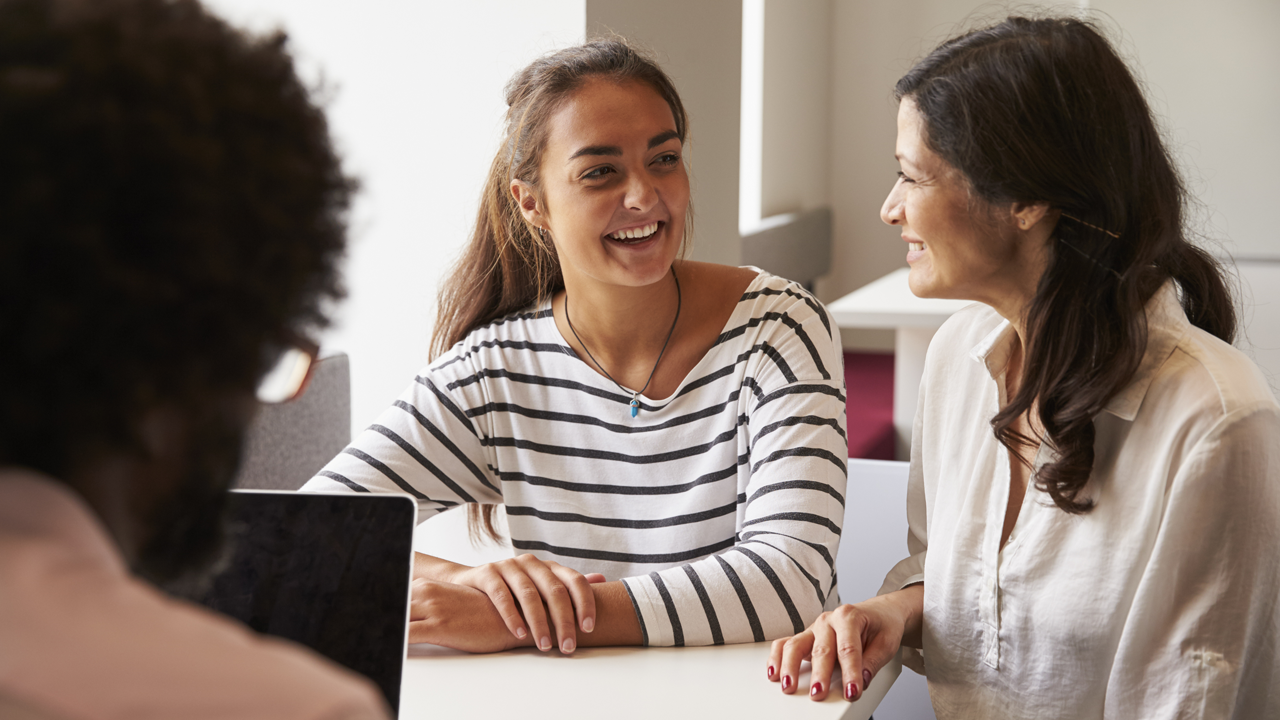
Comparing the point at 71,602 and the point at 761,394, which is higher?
the point at 71,602

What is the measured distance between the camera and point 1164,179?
0.99 metres

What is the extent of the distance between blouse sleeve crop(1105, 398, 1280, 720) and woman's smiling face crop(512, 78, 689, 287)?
0.62 m

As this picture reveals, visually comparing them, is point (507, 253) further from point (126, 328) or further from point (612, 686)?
point (126, 328)

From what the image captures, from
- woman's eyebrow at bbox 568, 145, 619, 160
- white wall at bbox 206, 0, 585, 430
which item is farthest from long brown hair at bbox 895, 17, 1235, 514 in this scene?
white wall at bbox 206, 0, 585, 430

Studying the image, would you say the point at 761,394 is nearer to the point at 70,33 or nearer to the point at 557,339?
the point at 557,339

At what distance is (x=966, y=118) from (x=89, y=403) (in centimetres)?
88

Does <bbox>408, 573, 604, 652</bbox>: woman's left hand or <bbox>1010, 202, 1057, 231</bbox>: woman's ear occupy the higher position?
<bbox>1010, 202, 1057, 231</bbox>: woman's ear

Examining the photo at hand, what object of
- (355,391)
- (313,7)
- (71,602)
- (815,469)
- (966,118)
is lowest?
(355,391)

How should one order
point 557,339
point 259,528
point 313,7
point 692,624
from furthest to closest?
point 313,7 → point 557,339 → point 692,624 → point 259,528

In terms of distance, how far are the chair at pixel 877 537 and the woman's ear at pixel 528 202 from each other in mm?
784

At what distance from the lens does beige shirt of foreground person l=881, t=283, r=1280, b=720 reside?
0.90 meters

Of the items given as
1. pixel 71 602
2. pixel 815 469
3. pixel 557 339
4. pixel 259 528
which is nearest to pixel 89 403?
pixel 71 602

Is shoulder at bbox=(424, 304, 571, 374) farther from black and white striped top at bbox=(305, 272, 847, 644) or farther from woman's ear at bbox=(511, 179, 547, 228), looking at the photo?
woman's ear at bbox=(511, 179, 547, 228)

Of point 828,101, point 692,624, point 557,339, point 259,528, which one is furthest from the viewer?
point 828,101
